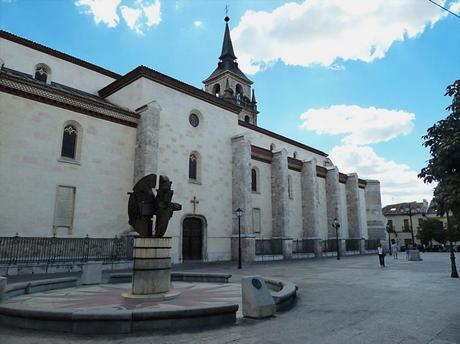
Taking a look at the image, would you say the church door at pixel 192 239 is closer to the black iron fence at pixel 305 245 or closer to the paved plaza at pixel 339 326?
the black iron fence at pixel 305 245

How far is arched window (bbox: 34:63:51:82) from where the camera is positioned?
24019mm

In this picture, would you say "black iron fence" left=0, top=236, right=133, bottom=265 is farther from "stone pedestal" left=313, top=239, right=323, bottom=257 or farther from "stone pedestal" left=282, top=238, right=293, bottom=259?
"stone pedestal" left=313, top=239, right=323, bottom=257

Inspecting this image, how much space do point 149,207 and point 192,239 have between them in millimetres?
15403

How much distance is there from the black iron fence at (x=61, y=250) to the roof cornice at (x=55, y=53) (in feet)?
47.6

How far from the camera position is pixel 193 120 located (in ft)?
84.3

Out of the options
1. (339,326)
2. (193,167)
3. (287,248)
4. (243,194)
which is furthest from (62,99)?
(287,248)

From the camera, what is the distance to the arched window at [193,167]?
24.8 meters

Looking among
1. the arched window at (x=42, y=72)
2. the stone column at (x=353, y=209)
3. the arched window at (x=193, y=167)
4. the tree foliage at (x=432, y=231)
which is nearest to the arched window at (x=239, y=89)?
the stone column at (x=353, y=209)

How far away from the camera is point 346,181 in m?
43.3

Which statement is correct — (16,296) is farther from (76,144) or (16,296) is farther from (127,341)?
(76,144)

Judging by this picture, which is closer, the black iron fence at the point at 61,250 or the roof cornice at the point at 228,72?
the black iron fence at the point at 61,250

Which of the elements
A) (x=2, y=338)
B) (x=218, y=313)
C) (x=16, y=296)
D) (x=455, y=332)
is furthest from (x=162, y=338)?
(x=16, y=296)

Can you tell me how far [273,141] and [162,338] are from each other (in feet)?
114

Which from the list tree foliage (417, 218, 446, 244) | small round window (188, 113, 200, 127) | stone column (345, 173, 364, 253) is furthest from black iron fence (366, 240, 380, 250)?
small round window (188, 113, 200, 127)
